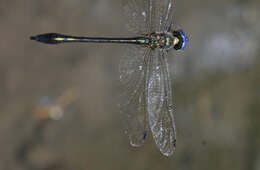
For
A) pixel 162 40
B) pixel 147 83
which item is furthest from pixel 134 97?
pixel 162 40

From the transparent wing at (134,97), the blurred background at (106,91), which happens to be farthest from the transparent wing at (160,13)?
the blurred background at (106,91)

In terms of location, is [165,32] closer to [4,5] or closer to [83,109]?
[83,109]

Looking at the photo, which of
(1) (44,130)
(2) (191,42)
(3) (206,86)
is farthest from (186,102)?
(1) (44,130)

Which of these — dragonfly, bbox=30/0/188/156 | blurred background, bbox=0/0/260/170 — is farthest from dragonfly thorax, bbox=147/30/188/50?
blurred background, bbox=0/0/260/170

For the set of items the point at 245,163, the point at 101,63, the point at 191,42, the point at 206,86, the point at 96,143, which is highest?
the point at 191,42

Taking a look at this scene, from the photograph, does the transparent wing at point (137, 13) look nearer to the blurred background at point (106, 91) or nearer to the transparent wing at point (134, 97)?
the transparent wing at point (134, 97)
